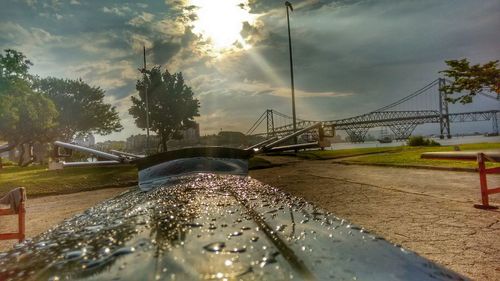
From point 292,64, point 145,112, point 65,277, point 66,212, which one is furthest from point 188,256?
point 145,112

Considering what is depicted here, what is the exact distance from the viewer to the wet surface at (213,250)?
39.1 inches

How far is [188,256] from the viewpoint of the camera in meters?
1.09

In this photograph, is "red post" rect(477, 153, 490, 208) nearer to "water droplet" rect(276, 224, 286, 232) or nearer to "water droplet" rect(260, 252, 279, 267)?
"water droplet" rect(276, 224, 286, 232)

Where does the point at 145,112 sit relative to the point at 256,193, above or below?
above

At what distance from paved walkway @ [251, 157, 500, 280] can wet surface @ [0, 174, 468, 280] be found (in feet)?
10.2

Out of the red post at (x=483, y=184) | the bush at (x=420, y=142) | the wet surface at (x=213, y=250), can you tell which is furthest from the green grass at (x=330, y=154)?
the wet surface at (x=213, y=250)

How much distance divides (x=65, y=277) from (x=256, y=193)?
63.5 inches

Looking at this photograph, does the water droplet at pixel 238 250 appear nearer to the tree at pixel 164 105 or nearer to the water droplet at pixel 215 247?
the water droplet at pixel 215 247

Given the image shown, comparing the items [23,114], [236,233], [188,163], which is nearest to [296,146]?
[188,163]

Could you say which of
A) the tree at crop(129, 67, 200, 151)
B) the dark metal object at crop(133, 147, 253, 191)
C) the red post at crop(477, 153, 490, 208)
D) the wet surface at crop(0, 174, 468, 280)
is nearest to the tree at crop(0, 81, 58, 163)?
the tree at crop(129, 67, 200, 151)

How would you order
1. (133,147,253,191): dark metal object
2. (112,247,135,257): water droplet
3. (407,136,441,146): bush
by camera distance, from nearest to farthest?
(112,247,135,257): water droplet
(133,147,253,191): dark metal object
(407,136,441,146): bush

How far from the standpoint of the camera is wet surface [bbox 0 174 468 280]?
3.26ft

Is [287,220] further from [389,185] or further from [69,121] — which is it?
[69,121]

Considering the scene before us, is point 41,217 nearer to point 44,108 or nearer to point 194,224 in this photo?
point 194,224
